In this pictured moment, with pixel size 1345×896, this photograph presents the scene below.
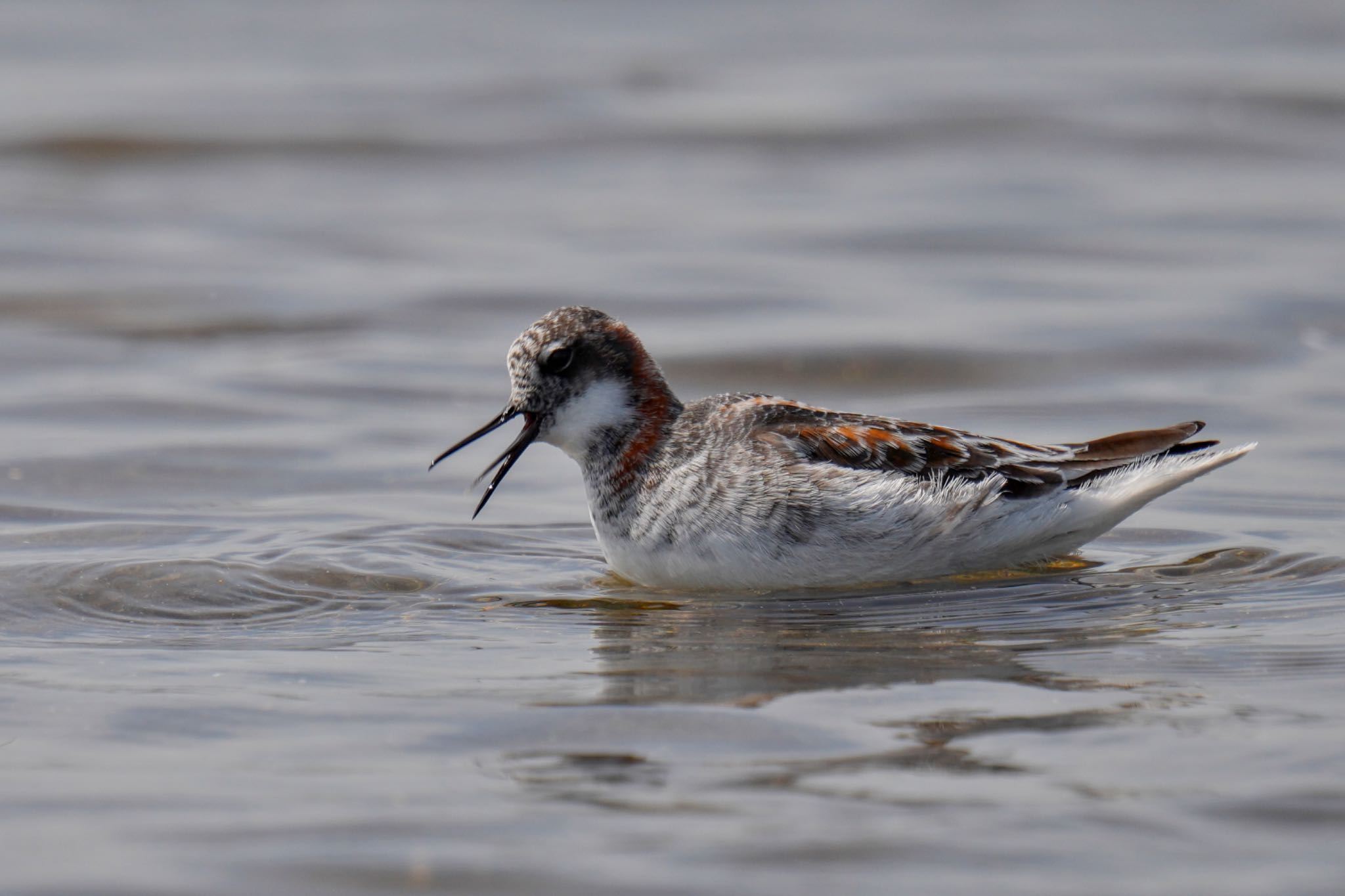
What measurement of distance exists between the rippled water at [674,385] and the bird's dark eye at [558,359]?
0.77 metres

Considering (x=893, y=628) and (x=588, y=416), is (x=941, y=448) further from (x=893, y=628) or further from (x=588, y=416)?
(x=588, y=416)

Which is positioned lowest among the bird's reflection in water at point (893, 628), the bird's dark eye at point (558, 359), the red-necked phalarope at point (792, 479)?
the bird's reflection in water at point (893, 628)

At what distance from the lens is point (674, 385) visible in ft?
34.9

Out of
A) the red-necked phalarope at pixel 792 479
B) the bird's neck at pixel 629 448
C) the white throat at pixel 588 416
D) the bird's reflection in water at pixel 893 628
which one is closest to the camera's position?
the bird's reflection in water at pixel 893 628

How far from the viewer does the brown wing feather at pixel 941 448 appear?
22.7 ft

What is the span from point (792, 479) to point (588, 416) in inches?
37.0

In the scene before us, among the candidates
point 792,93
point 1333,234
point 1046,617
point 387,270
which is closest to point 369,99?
point 792,93

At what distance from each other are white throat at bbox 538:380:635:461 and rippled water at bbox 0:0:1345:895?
51 centimetres

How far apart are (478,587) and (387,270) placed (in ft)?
21.0

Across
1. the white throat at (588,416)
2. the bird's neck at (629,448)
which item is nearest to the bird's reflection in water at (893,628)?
the bird's neck at (629,448)

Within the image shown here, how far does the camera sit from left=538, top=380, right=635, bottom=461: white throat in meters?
7.29

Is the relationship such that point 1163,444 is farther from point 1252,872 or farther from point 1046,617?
point 1252,872

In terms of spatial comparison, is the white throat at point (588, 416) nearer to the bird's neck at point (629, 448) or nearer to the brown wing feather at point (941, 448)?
the bird's neck at point (629, 448)

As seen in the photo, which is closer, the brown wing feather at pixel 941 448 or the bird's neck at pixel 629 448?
the brown wing feather at pixel 941 448
